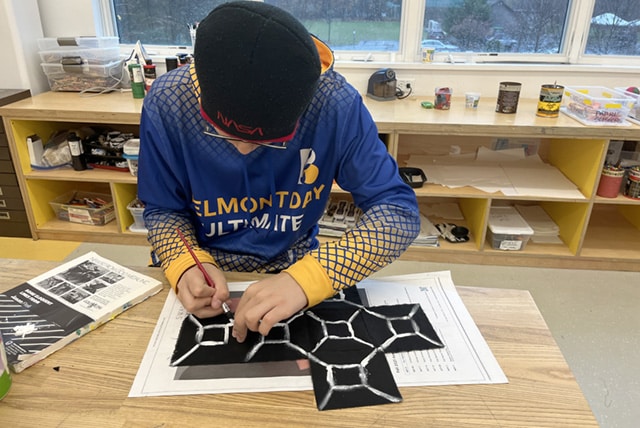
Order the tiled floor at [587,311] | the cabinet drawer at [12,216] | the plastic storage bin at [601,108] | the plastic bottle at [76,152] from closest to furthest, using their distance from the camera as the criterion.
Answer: the tiled floor at [587,311], the plastic storage bin at [601,108], the plastic bottle at [76,152], the cabinet drawer at [12,216]

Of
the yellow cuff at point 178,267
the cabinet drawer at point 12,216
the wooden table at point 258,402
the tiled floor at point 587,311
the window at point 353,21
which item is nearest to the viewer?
the wooden table at point 258,402

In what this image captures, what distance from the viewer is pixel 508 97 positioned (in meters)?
2.07

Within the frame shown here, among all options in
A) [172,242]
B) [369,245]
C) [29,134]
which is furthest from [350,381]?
[29,134]

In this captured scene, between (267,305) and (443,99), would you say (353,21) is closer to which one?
(443,99)

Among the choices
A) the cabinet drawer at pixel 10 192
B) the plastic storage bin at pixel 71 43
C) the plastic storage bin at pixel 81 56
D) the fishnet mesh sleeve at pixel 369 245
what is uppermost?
the plastic storage bin at pixel 71 43

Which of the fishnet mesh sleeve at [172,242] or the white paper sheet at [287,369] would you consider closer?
the white paper sheet at [287,369]

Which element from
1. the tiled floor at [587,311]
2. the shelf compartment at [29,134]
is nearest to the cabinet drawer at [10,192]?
the shelf compartment at [29,134]

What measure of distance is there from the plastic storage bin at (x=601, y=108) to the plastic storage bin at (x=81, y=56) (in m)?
2.19

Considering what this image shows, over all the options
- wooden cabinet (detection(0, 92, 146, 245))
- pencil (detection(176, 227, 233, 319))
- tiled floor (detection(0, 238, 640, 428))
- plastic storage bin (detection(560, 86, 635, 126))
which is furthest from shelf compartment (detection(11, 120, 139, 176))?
plastic storage bin (detection(560, 86, 635, 126))

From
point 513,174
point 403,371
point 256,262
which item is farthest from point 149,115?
point 513,174

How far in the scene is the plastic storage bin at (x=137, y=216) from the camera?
231 centimetres

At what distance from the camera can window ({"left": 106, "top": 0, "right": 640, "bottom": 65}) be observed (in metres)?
2.39

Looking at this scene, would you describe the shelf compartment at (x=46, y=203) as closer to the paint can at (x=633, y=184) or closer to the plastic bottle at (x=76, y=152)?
the plastic bottle at (x=76, y=152)

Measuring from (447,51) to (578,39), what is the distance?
635 millimetres
